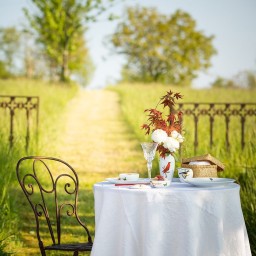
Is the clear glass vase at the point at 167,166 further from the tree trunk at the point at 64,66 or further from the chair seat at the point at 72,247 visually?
the tree trunk at the point at 64,66

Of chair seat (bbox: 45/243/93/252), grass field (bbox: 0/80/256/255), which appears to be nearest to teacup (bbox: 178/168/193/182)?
chair seat (bbox: 45/243/93/252)

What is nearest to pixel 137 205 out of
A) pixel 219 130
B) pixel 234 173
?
pixel 234 173

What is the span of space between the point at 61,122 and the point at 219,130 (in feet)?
18.2

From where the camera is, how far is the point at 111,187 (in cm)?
348

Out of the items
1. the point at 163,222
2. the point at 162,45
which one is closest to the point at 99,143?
the point at 163,222

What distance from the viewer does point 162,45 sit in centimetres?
4319

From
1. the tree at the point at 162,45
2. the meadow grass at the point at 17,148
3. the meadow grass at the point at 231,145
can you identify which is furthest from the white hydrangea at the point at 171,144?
the tree at the point at 162,45

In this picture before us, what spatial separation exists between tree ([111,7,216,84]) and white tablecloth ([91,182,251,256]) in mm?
39551

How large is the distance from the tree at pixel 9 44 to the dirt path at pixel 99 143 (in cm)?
3295

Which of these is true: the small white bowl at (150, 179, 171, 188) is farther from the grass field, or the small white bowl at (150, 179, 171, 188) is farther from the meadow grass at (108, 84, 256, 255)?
the grass field

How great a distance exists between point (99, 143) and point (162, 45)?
1214 inches

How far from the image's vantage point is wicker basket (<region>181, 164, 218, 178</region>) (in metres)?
3.79

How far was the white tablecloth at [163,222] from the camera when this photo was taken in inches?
131

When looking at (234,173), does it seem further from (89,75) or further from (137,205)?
(89,75)
